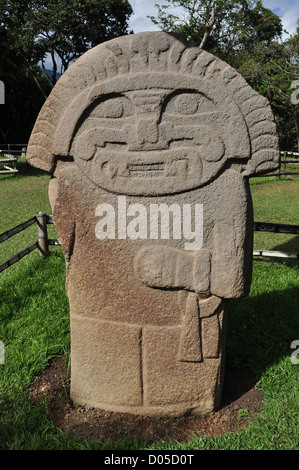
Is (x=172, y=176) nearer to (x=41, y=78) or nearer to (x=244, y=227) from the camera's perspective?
(x=244, y=227)

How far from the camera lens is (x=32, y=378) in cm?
259

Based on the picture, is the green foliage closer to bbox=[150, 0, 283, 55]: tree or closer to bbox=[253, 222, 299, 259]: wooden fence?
bbox=[150, 0, 283, 55]: tree

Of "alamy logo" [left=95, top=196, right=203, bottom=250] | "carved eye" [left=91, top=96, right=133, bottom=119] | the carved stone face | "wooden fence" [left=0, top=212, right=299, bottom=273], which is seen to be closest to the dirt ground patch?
"alamy logo" [left=95, top=196, right=203, bottom=250]

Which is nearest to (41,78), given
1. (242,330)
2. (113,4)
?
(113,4)

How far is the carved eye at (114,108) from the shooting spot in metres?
1.95

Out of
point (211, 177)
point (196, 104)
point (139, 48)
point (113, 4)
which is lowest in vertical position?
point (211, 177)

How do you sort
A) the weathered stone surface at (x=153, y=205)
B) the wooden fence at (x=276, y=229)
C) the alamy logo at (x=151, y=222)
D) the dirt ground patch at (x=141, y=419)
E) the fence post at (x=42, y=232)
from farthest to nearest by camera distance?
1. the fence post at (x=42, y=232)
2. the wooden fence at (x=276, y=229)
3. the dirt ground patch at (x=141, y=419)
4. the alamy logo at (x=151, y=222)
5. the weathered stone surface at (x=153, y=205)

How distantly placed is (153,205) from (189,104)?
20.8 inches

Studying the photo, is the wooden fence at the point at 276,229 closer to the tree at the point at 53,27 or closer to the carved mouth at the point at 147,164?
the carved mouth at the point at 147,164

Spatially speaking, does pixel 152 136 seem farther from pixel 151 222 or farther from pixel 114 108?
pixel 151 222

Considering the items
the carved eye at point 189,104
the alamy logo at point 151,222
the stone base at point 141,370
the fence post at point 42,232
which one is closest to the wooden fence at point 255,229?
the fence post at point 42,232

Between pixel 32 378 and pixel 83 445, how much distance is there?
70 cm

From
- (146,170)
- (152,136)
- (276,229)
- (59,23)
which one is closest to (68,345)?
(146,170)

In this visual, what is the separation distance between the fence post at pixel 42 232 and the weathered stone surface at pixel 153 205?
2.50m
